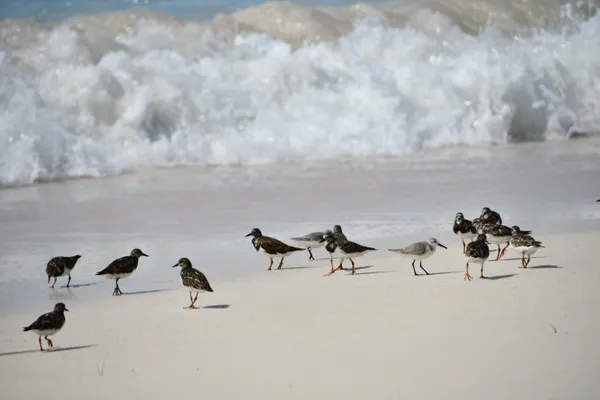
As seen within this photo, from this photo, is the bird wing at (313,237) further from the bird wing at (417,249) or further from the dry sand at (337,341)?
the bird wing at (417,249)

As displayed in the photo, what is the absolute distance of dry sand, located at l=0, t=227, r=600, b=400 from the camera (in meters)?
5.58

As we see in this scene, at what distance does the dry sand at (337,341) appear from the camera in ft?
18.3

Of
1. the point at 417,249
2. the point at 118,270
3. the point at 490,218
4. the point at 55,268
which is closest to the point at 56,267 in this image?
the point at 55,268

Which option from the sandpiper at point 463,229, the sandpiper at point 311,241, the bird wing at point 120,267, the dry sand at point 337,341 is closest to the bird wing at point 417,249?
the dry sand at point 337,341

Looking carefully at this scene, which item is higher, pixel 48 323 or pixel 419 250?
pixel 419 250

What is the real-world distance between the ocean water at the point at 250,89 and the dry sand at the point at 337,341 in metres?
8.29

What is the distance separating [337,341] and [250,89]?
562 inches

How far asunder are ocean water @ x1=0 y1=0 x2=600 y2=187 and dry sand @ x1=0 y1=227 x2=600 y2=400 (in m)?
8.29

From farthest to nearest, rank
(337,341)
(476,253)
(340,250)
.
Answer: (340,250)
(476,253)
(337,341)

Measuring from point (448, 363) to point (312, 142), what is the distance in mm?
12529

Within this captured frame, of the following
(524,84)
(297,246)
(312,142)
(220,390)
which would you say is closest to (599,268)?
(297,246)

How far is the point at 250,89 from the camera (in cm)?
2025

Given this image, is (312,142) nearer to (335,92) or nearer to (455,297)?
(335,92)

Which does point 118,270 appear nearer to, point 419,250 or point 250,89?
point 419,250
